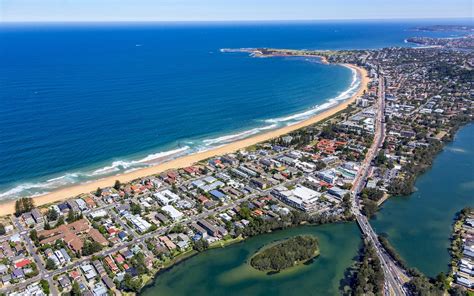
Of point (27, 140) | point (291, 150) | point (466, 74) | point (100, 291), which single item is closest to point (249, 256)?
point (100, 291)

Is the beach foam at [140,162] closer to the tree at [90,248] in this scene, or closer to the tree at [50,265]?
the tree at [90,248]

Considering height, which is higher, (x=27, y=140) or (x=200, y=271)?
(x=27, y=140)

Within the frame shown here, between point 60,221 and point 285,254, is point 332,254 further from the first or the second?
point 60,221

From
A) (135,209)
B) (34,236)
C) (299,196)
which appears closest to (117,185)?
(135,209)

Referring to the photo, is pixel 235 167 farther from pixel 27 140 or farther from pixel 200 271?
pixel 27 140

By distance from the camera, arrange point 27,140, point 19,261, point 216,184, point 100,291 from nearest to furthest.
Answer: point 100,291 → point 19,261 → point 216,184 → point 27,140

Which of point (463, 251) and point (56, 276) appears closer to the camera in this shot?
point (56, 276)
